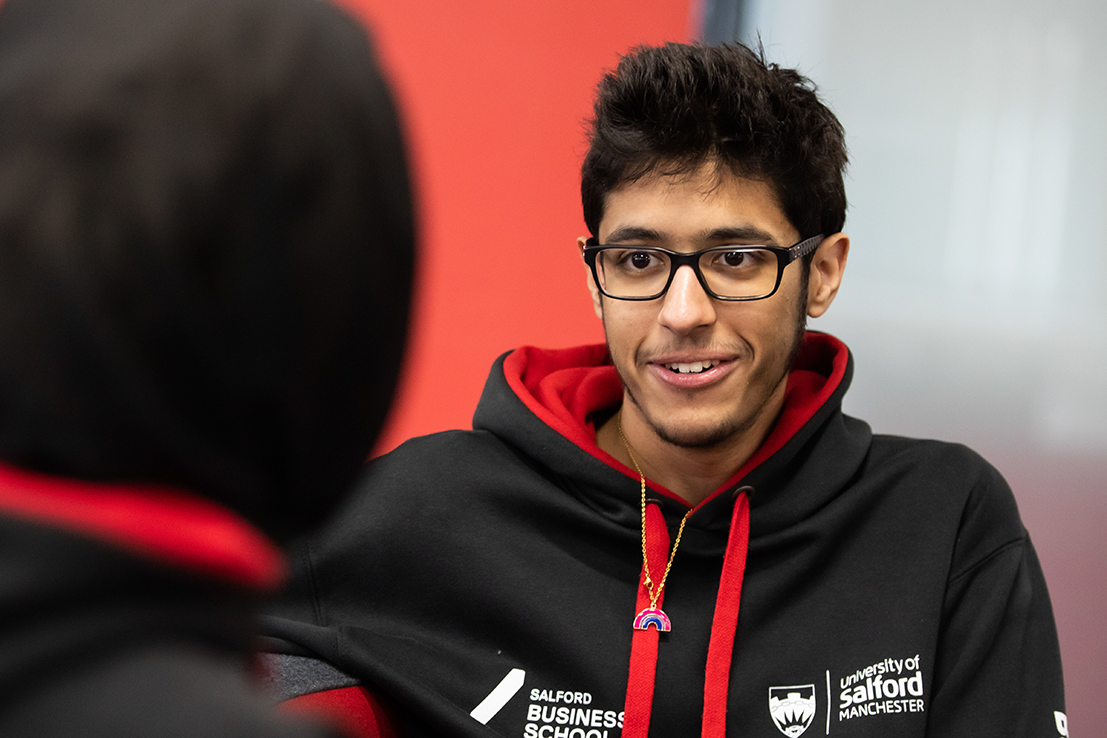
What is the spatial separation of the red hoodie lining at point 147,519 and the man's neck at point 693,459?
117 centimetres

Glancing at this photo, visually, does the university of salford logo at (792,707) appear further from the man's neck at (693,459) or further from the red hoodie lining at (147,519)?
the red hoodie lining at (147,519)

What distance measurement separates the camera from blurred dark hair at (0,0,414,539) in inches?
17.0

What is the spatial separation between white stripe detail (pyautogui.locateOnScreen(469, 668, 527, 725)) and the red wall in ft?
3.73

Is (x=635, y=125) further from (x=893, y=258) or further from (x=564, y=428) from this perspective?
(x=893, y=258)

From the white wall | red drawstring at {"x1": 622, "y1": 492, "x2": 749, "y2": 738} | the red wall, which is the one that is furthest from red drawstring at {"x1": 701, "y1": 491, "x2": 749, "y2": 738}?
the red wall

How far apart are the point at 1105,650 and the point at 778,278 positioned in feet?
3.87

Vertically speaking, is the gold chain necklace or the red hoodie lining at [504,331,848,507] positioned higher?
the red hoodie lining at [504,331,848,507]

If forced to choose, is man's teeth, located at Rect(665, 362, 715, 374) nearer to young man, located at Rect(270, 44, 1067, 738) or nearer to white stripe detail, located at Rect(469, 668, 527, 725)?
young man, located at Rect(270, 44, 1067, 738)

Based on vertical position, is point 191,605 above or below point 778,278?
below

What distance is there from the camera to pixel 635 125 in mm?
1579

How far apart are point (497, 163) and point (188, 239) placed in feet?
7.07

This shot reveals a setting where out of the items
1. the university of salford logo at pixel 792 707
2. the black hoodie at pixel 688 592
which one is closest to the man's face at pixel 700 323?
the black hoodie at pixel 688 592

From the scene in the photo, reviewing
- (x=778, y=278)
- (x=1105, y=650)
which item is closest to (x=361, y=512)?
(x=778, y=278)

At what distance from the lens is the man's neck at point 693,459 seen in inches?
62.9
